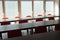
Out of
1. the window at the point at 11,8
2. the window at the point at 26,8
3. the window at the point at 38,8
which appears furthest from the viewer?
the window at the point at 38,8

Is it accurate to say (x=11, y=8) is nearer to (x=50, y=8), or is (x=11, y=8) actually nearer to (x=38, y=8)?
(x=38, y=8)

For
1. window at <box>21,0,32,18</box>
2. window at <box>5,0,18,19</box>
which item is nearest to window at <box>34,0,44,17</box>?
window at <box>21,0,32,18</box>

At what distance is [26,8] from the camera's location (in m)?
6.82

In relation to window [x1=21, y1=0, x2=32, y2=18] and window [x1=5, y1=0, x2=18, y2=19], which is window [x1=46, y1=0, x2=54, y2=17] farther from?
window [x1=5, y1=0, x2=18, y2=19]

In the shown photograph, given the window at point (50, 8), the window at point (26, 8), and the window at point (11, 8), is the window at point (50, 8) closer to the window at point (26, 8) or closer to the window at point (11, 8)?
the window at point (26, 8)

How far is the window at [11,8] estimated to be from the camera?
6.28 m

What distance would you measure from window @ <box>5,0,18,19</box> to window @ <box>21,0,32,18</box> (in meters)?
0.40

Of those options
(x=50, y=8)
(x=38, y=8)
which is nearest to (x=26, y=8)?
(x=38, y=8)

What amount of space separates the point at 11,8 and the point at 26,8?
3.03 feet

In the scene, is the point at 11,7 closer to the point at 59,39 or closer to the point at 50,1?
the point at 50,1

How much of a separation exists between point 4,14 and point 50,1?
3.12 meters

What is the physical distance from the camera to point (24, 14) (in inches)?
266

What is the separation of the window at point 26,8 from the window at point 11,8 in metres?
0.40

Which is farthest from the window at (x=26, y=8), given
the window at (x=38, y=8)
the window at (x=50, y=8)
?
the window at (x=50, y=8)
